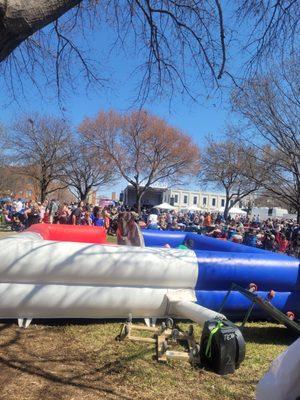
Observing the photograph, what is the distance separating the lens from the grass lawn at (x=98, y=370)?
3.59m

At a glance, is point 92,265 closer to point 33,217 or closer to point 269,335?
point 269,335

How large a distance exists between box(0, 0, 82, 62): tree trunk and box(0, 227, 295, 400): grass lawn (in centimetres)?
251

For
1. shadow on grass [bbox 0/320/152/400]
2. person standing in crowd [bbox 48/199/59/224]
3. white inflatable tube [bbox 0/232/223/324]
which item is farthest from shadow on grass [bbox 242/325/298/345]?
person standing in crowd [bbox 48/199/59/224]

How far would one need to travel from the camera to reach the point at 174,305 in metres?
5.53

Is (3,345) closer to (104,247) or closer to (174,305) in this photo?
(104,247)

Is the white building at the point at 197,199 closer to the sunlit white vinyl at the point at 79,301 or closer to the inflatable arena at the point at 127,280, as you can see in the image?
the inflatable arena at the point at 127,280

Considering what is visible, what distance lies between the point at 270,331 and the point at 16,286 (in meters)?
3.21

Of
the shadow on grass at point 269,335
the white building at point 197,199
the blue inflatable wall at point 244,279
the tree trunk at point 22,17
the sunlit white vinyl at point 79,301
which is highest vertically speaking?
the white building at point 197,199

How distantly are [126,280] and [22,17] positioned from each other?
138 inches

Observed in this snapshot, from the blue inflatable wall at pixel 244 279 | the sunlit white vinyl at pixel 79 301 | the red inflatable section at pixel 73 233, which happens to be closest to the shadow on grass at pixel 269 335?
the blue inflatable wall at pixel 244 279

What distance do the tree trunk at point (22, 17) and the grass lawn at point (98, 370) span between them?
251 cm

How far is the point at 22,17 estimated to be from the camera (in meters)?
2.65

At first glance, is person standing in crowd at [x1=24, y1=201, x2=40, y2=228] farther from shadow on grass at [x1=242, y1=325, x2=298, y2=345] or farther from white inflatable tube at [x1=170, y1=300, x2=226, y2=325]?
shadow on grass at [x1=242, y1=325, x2=298, y2=345]

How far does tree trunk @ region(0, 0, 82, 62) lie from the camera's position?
8.51 feet
